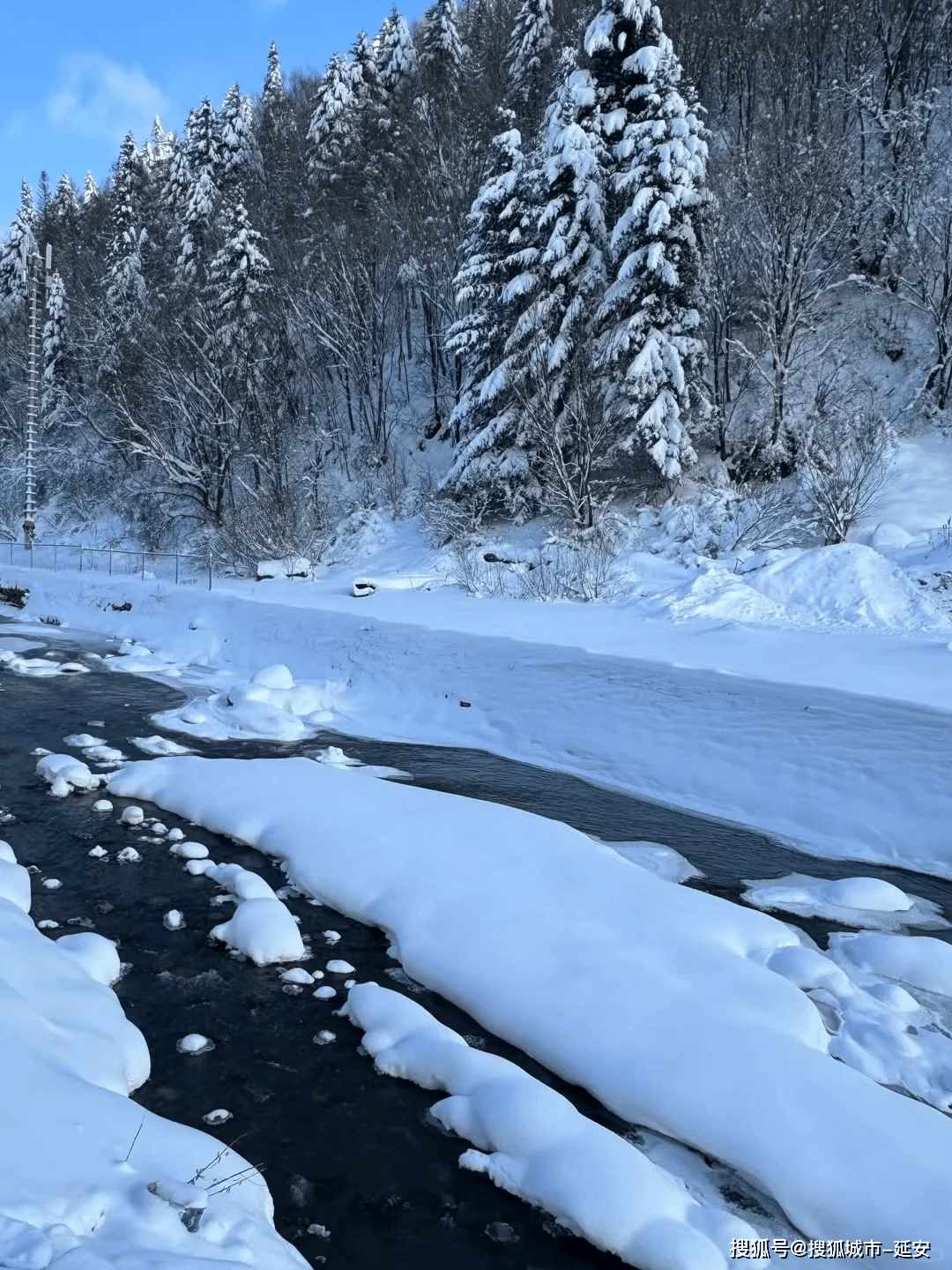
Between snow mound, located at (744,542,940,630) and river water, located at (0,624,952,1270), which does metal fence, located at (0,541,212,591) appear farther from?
river water, located at (0,624,952,1270)

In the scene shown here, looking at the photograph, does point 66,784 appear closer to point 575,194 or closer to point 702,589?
point 702,589

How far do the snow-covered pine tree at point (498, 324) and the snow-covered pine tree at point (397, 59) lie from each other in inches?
752

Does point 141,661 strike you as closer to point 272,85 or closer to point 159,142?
point 272,85

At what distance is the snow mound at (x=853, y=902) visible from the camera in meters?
5.68

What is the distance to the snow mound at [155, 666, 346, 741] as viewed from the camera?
32.8 feet

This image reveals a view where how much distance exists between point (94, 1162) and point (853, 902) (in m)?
5.14

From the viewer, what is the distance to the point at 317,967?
15.9 feet

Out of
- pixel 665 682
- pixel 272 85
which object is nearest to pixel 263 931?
pixel 665 682

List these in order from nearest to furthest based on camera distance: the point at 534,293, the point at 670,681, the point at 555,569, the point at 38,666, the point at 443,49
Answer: the point at 670,681
the point at 38,666
the point at 555,569
the point at 534,293
the point at 443,49

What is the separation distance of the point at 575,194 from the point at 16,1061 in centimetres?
2197

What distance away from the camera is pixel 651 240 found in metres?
19.4

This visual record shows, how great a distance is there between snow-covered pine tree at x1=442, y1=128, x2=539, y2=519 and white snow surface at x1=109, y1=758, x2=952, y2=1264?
15.6 m

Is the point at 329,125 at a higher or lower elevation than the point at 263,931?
higher

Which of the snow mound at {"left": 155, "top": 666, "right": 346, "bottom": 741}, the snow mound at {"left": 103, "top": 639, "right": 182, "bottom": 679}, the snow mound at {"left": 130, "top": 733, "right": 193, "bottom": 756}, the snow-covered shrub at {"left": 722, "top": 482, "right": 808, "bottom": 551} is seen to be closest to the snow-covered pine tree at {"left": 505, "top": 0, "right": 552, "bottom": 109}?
the snow-covered shrub at {"left": 722, "top": 482, "right": 808, "bottom": 551}
